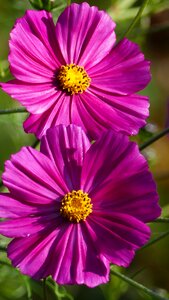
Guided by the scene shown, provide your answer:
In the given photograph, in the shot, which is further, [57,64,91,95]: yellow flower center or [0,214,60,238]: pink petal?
[57,64,91,95]: yellow flower center

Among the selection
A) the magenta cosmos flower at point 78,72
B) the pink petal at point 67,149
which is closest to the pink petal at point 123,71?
the magenta cosmos flower at point 78,72

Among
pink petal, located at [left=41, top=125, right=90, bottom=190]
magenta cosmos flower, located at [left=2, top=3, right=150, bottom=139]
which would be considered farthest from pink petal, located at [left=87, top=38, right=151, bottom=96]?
pink petal, located at [left=41, top=125, right=90, bottom=190]

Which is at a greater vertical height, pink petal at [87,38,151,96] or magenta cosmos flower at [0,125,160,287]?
pink petal at [87,38,151,96]

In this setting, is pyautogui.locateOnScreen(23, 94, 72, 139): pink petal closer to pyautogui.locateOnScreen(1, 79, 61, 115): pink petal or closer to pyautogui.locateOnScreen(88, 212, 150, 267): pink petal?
pyautogui.locateOnScreen(1, 79, 61, 115): pink petal

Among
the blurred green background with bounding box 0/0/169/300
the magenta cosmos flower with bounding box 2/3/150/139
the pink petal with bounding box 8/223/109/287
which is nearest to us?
the pink petal with bounding box 8/223/109/287

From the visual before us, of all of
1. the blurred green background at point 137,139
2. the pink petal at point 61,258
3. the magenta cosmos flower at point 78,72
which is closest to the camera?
the pink petal at point 61,258

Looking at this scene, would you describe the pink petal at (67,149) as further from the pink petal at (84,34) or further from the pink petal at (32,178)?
the pink petal at (84,34)
